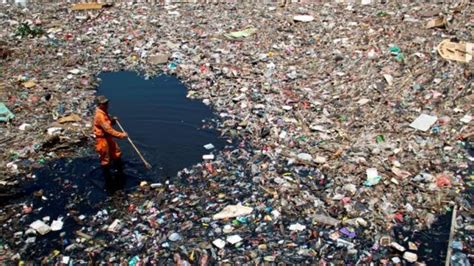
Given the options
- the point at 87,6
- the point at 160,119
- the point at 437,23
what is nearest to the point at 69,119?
the point at 160,119

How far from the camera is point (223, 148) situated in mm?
6992

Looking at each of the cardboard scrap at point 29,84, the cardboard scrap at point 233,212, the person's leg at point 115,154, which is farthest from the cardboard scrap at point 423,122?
the cardboard scrap at point 29,84

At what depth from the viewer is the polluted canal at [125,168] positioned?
5.40 meters

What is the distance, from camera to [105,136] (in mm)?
6164

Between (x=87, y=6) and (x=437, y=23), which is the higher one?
(x=437, y=23)

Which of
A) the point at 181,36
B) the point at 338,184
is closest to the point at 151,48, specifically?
the point at 181,36

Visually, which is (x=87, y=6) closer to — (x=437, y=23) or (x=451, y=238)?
(x=437, y=23)

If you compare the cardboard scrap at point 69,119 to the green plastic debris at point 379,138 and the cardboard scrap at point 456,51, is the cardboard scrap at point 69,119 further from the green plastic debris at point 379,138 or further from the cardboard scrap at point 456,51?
the cardboard scrap at point 456,51

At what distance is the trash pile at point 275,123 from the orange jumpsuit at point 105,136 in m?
0.85

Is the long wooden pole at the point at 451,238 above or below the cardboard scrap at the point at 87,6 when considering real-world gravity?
below

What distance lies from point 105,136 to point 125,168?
0.69 meters

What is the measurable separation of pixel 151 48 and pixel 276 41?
3053 millimetres

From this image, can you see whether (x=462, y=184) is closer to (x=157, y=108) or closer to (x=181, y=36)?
(x=157, y=108)

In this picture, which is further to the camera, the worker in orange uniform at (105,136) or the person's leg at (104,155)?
the person's leg at (104,155)
